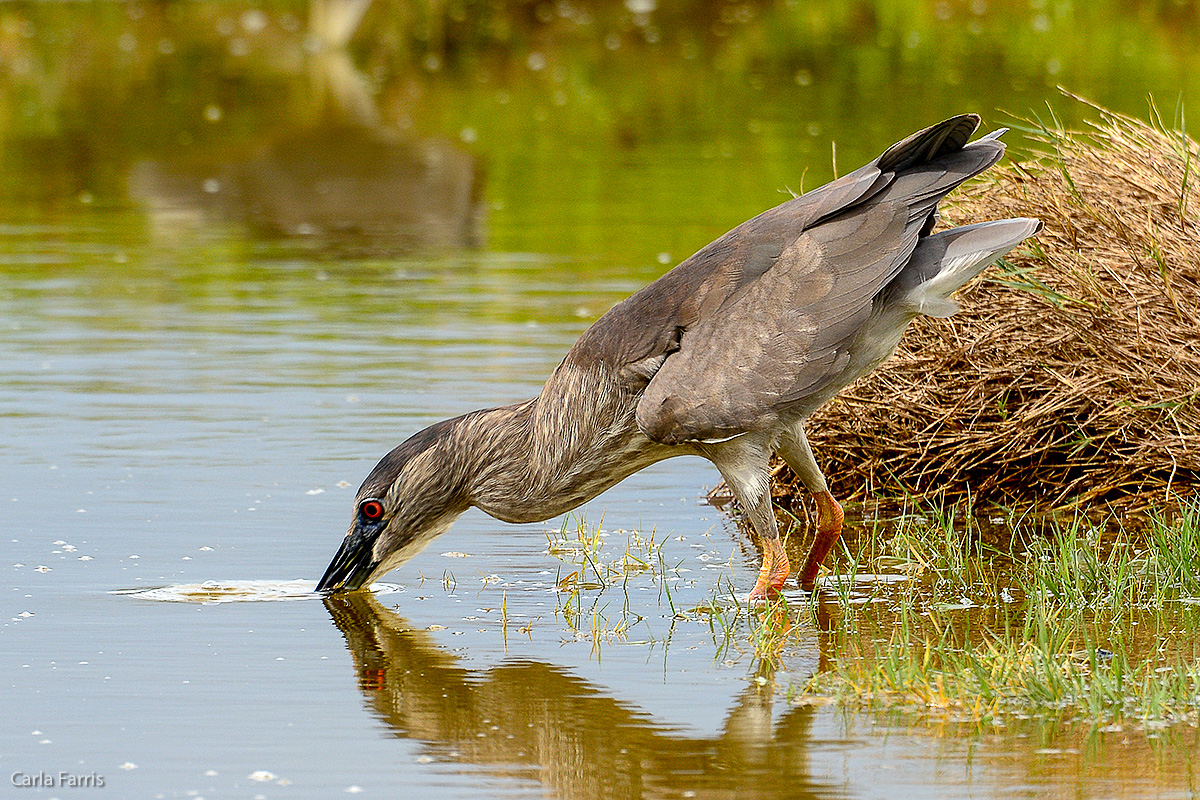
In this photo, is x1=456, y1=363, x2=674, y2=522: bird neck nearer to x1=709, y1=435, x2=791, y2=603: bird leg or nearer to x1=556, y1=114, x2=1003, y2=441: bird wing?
x1=556, y1=114, x2=1003, y2=441: bird wing

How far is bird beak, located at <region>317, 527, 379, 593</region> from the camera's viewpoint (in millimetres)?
6520

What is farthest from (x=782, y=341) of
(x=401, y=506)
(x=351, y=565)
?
(x=351, y=565)

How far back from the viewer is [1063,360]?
736 centimetres

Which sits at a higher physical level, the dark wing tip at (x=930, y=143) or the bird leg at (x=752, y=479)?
the dark wing tip at (x=930, y=143)

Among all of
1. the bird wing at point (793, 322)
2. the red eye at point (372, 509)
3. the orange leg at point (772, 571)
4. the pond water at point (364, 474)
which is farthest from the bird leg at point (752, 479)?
the red eye at point (372, 509)

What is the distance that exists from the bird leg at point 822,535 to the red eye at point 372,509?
5.03 feet

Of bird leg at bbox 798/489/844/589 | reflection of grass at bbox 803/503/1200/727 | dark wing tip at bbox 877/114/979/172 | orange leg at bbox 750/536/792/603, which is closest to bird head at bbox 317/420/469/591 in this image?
orange leg at bbox 750/536/792/603

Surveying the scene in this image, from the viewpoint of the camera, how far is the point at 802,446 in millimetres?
6520

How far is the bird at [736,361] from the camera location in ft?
19.6

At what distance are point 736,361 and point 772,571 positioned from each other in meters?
0.82

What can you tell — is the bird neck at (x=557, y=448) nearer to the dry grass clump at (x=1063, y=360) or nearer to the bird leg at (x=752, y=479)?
the bird leg at (x=752, y=479)

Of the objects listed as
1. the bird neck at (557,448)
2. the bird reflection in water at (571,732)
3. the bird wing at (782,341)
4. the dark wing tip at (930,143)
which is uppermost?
the dark wing tip at (930,143)

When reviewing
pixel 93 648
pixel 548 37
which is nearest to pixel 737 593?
pixel 93 648

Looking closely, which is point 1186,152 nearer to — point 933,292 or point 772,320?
point 933,292
